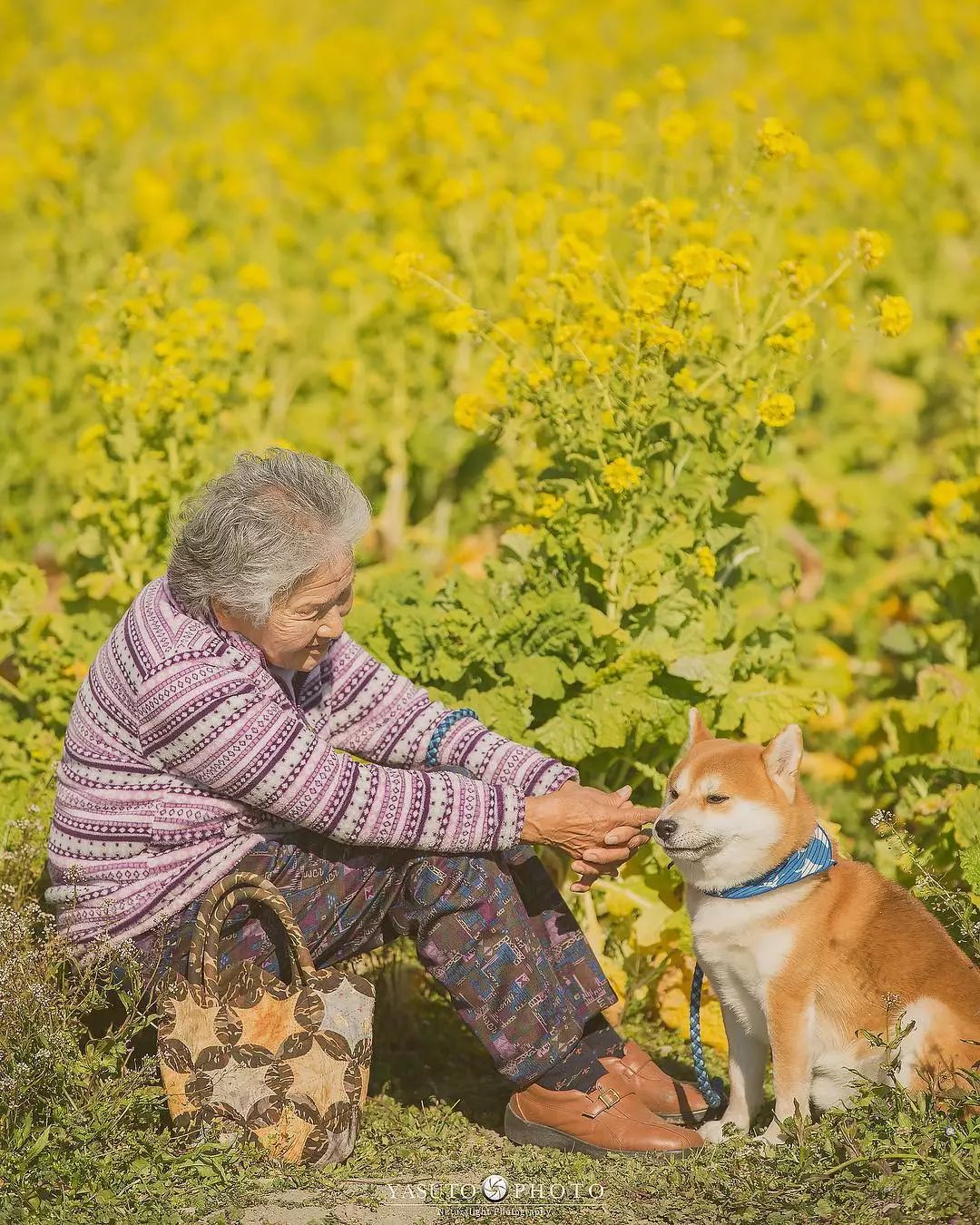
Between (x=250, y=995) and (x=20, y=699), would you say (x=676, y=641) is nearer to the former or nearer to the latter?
(x=250, y=995)

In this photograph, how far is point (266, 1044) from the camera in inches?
131

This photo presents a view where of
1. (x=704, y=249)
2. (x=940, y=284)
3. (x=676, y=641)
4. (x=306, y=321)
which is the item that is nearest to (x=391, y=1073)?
(x=676, y=641)

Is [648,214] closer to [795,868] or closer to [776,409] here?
[776,409]

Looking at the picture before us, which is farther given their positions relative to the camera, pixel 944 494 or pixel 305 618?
pixel 944 494

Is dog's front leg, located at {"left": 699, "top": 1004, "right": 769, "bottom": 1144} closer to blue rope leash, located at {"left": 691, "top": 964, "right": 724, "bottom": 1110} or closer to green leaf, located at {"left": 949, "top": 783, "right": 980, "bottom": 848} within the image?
blue rope leash, located at {"left": 691, "top": 964, "right": 724, "bottom": 1110}

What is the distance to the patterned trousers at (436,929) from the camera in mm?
3498

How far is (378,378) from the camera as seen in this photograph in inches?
268

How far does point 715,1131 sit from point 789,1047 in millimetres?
359

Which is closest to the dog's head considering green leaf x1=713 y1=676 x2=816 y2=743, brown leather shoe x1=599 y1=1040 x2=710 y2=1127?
brown leather shoe x1=599 y1=1040 x2=710 y2=1127

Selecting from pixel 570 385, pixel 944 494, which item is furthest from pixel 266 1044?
pixel 944 494

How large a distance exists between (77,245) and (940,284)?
471 centimetres

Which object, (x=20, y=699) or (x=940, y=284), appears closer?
(x=20, y=699)

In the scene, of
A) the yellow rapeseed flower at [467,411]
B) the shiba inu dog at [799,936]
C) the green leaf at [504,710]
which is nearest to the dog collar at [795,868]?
the shiba inu dog at [799,936]

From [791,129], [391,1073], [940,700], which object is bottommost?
[391,1073]
